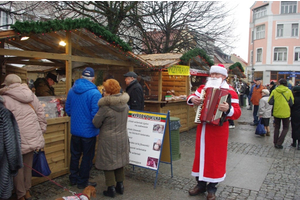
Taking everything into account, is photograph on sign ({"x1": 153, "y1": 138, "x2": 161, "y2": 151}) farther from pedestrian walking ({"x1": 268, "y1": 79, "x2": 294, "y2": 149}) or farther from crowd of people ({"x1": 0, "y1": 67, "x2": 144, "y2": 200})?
pedestrian walking ({"x1": 268, "y1": 79, "x2": 294, "y2": 149})

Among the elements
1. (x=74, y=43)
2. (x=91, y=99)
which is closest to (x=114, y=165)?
(x=91, y=99)

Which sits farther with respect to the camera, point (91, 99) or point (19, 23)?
point (91, 99)

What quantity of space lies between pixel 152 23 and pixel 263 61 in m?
26.3

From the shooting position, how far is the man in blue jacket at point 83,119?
423cm

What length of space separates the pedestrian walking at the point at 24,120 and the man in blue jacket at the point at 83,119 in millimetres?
593

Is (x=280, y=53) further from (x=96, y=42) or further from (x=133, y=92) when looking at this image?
(x=96, y=42)

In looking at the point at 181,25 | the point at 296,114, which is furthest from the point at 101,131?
the point at 181,25

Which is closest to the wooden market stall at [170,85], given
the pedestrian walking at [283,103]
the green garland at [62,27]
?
the green garland at [62,27]

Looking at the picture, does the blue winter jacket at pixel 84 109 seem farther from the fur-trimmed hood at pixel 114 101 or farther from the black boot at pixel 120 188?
the black boot at pixel 120 188

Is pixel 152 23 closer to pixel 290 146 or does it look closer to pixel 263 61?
pixel 290 146

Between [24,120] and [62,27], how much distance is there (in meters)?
1.74

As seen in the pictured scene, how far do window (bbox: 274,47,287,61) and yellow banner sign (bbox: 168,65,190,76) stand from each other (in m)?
31.9

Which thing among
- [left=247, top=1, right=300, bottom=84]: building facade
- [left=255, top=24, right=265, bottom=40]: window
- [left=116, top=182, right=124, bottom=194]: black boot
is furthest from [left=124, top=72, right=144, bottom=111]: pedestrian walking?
[left=255, top=24, right=265, bottom=40]: window

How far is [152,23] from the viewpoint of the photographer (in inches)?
643
